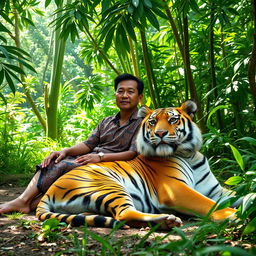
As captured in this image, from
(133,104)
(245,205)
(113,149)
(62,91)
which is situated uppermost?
(62,91)

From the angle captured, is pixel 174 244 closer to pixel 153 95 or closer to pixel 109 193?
pixel 109 193

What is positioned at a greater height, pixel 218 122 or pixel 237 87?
pixel 237 87

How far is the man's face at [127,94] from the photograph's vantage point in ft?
11.7

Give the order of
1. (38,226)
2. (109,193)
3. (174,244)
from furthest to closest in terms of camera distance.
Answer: (109,193) → (38,226) → (174,244)

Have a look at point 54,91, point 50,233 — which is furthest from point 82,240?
point 54,91

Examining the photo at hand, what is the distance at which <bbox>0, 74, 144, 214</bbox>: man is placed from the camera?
333 centimetres

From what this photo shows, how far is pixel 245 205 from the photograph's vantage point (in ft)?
6.41

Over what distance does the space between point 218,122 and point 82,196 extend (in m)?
2.60

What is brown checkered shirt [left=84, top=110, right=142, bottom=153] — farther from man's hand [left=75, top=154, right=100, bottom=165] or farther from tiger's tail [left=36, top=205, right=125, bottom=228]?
tiger's tail [left=36, top=205, right=125, bottom=228]

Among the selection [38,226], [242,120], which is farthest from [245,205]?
[242,120]

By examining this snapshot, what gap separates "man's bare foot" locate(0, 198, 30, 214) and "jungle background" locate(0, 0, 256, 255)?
35.1 inches

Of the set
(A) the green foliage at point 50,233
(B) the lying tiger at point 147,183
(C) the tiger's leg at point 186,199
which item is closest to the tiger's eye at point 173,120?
(B) the lying tiger at point 147,183

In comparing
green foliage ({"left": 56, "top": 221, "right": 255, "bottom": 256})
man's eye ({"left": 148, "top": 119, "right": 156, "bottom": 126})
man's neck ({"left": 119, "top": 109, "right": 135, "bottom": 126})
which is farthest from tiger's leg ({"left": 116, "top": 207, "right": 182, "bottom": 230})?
man's neck ({"left": 119, "top": 109, "right": 135, "bottom": 126})

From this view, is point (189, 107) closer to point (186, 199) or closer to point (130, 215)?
point (186, 199)
